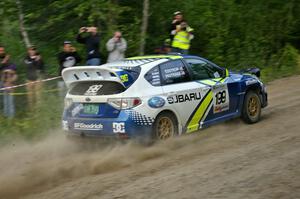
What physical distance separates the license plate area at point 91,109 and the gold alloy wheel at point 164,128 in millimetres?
1073

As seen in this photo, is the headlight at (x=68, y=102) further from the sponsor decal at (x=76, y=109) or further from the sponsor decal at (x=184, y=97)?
the sponsor decal at (x=184, y=97)

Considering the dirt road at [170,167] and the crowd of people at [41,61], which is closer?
the dirt road at [170,167]

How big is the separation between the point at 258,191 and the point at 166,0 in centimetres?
1335

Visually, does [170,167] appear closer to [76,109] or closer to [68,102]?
[76,109]

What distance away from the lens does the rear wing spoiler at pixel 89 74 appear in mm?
8602

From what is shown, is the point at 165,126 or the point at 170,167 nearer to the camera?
the point at 170,167

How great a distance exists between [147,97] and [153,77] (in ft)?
1.65

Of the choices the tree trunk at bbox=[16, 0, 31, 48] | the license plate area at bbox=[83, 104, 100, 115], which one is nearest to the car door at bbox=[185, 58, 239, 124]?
the license plate area at bbox=[83, 104, 100, 115]

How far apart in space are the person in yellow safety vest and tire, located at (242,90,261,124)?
192 inches

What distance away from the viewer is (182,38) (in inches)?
605

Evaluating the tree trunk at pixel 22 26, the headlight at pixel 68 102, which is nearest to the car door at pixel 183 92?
the headlight at pixel 68 102

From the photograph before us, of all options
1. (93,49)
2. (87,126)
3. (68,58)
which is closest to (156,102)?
(87,126)

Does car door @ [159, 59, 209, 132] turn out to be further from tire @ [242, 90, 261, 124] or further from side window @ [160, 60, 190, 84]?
tire @ [242, 90, 261, 124]

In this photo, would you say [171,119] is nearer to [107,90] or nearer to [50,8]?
[107,90]
